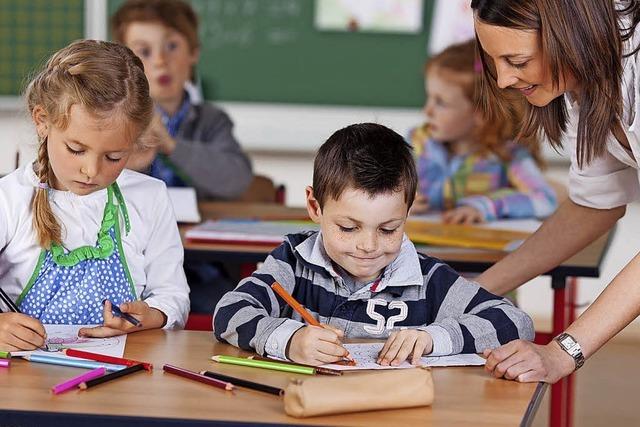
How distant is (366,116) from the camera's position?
15.0ft

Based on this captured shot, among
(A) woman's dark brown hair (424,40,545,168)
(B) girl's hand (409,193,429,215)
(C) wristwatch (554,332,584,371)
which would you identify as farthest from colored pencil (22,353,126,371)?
(A) woman's dark brown hair (424,40,545,168)

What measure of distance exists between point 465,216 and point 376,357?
154cm

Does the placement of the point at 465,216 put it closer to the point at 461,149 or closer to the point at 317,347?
the point at 461,149

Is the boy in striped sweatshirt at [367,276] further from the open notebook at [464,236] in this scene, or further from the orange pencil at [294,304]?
the open notebook at [464,236]

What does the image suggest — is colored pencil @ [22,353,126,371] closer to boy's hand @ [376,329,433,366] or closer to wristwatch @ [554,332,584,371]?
boy's hand @ [376,329,433,366]

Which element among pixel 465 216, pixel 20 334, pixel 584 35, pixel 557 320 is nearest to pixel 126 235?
pixel 20 334

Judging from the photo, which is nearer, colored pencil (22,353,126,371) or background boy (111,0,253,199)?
colored pencil (22,353,126,371)

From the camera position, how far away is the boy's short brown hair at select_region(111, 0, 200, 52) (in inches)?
148

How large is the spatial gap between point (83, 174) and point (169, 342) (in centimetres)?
32

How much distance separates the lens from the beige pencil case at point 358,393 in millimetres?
1428

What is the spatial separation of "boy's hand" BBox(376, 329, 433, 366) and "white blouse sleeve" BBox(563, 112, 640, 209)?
55 cm

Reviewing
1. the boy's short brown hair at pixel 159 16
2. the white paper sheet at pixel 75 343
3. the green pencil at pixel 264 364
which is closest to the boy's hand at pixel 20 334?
the white paper sheet at pixel 75 343

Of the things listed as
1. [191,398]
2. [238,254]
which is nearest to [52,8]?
[238,254]

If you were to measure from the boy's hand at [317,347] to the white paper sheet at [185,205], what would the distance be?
141cm
